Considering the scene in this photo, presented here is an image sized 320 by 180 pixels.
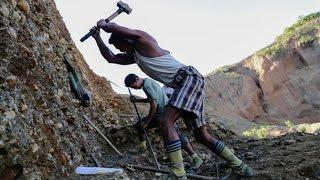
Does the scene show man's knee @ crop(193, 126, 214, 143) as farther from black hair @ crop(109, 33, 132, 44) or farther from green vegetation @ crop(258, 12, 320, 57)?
green vegetation @ crop(258, 12, 320, 57)

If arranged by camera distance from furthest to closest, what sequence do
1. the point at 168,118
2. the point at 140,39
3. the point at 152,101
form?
the point at 152,101 < the point at 140,39 < the point at 168,118

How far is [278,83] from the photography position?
26594 mm

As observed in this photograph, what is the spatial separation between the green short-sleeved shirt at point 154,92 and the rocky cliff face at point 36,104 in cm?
87

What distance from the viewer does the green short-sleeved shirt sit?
575 centimetres

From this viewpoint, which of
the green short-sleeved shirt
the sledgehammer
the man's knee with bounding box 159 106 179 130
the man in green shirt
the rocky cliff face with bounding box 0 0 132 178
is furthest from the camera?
the green short-sleeved shirt

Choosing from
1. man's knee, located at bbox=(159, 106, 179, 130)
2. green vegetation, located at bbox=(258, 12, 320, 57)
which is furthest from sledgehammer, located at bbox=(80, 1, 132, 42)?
green vegetation, located at bbox=(258, 12, 320, 57)

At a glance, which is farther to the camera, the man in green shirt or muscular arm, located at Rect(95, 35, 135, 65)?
the man in green shirt

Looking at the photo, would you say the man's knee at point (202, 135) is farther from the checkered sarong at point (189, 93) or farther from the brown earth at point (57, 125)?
the brown earth at point (57, 125)

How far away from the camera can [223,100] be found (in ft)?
86.3

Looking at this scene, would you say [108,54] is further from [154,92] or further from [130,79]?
[154,92]

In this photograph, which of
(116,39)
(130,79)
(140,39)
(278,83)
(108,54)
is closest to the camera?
(140,39)

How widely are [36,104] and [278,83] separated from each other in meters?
23.4

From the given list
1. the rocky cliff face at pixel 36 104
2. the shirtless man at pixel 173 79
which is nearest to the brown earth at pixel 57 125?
the rocky cliff face at pixel 36 104

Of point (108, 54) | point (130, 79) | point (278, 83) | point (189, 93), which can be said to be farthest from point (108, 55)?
point (278, 83)
